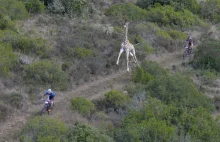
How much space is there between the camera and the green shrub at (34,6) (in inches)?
1062

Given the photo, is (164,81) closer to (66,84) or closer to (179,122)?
(179,122)

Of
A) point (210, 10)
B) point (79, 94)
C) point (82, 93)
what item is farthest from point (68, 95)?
point (210, 10)

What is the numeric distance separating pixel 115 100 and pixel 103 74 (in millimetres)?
3529

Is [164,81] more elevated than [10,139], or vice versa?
[164,81]

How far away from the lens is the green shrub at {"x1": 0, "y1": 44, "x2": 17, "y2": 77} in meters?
18.7

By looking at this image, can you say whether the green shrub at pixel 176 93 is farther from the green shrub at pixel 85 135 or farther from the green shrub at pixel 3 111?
the green shrub at pixel 3 111

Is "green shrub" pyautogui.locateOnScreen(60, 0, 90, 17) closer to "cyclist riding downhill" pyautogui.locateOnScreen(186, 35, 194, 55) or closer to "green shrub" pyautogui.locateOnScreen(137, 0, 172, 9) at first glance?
"green shrub" pyautogui.locateOnScreen(137, 0, 172, 9)

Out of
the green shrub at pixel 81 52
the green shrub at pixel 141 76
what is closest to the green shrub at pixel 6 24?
the green shrub at pixel 81 52

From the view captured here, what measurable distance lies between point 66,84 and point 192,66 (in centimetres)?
797

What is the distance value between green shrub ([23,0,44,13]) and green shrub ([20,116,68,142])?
13.5m

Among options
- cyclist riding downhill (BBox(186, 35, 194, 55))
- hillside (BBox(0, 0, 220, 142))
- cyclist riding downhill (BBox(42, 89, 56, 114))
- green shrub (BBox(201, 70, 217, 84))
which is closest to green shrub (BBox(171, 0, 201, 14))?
hillside (BBox(0, 0, 220, 142))

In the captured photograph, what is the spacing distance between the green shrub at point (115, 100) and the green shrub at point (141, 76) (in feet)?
7.45

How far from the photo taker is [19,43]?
69.7 ft

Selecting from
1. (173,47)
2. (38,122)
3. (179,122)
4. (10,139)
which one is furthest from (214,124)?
(173,47)
